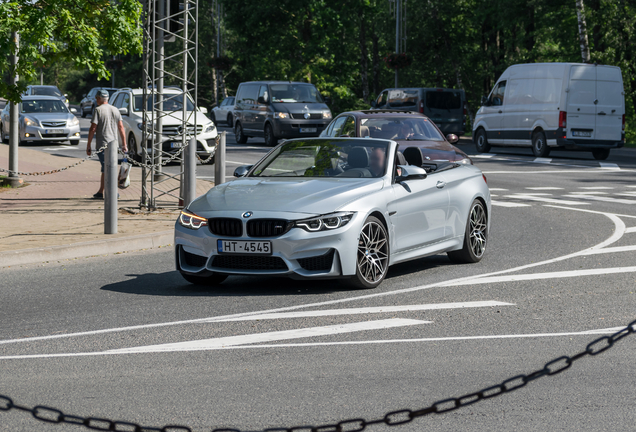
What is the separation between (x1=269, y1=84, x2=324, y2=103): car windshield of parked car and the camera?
31344 millimetres

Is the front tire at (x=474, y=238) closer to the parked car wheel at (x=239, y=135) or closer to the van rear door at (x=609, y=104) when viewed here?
the van rear door at (x=609, y=104)

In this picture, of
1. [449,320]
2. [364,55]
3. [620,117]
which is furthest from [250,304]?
[364,55]

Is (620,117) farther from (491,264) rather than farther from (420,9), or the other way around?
(420,9)

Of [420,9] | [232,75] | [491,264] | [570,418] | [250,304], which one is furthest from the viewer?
[232,75]

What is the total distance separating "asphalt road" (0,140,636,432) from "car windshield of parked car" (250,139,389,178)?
1075 mm

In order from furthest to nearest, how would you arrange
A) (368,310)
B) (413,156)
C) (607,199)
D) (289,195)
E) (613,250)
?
(607,199) < (613,250) < (413,156) < (289,195) < (368,310)

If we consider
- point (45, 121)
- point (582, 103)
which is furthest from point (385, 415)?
point (45, 121)

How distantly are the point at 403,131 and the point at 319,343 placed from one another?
10104 millimetres

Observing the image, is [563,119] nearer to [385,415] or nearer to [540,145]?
[540,145]

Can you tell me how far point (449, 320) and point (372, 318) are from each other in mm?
563

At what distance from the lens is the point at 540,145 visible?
93.0 feet

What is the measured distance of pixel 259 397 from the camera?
4.91 m

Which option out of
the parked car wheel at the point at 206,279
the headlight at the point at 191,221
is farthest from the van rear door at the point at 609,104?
the headlight at the point at 191,221

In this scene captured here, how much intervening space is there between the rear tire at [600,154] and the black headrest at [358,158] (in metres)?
20.4
